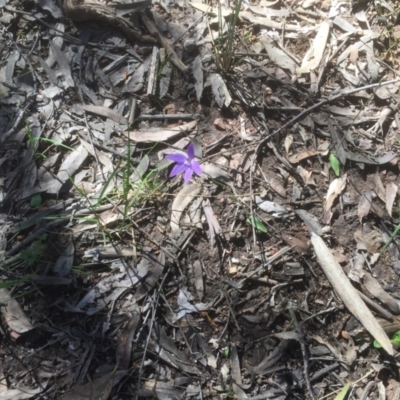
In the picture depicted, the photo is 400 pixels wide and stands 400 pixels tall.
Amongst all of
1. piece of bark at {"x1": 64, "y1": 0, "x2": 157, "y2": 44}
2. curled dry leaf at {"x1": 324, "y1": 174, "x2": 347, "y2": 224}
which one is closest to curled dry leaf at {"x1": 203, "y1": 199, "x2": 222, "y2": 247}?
curled dry leaf at {"x1": 324, "y1": 174, "x2": 347, "y2": 224}

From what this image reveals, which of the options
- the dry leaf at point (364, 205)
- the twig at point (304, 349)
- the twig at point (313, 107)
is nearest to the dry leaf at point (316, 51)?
the twig at point (313, 107)

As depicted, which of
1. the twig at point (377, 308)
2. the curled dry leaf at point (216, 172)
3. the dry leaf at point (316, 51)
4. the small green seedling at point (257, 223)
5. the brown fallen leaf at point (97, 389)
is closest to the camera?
the brown fallen leaf at point (97, 389)

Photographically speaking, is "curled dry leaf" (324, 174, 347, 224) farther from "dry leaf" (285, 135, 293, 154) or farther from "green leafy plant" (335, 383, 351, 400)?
"green leafy plant" (335, 383, 351, 400)

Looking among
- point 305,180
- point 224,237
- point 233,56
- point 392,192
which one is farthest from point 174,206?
point 392,192

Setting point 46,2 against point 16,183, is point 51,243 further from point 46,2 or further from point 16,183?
point 46,2

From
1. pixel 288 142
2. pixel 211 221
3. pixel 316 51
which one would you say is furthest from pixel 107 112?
pixel 316 51

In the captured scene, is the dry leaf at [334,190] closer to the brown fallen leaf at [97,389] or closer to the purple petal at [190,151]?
the purple petal at [190,151]
